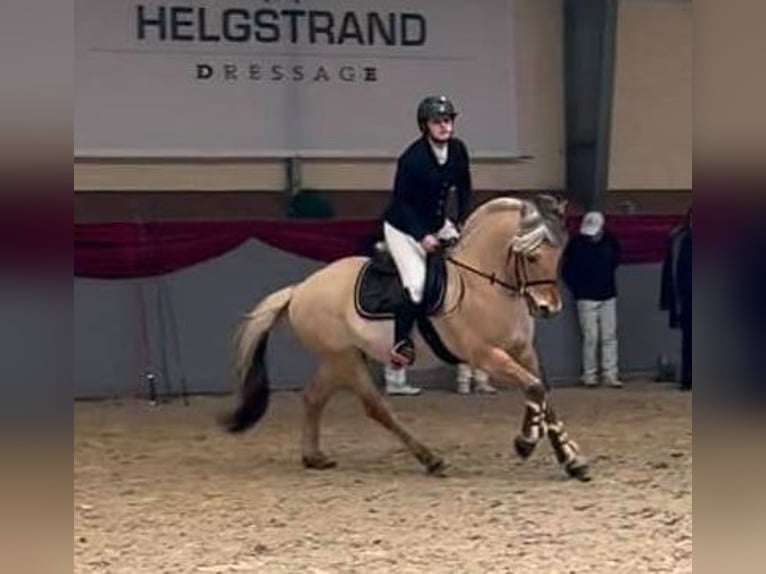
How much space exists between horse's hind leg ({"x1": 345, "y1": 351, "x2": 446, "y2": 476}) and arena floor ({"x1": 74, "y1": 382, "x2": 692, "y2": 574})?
0.10 meters

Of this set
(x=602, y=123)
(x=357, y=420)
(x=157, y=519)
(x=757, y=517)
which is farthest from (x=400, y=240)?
(x=602, y=123)

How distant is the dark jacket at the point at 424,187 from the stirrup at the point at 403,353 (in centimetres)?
44

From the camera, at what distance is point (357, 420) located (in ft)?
32.2

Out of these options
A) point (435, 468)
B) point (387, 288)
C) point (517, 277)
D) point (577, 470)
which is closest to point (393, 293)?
A: point (387, 288)

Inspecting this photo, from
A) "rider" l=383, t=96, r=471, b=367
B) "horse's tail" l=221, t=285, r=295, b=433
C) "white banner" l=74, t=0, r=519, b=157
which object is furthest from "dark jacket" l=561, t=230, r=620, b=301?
"rider" l=383, t=96, r=471, b=367

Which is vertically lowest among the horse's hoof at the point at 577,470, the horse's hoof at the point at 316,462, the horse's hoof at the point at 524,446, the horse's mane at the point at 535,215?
the horse's hoof at the point at 316,462

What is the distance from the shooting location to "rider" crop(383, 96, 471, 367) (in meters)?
6.60

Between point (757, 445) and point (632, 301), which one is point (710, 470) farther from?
point (632, 301)

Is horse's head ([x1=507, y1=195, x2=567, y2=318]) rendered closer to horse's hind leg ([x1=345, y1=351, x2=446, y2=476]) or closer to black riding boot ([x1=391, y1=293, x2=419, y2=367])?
black riding boot ([x1=391, y1=293, x2=419, y2=367])

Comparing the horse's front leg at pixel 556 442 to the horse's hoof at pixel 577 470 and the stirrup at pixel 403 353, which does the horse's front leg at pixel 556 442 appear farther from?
the stirrup at pixel 403 353

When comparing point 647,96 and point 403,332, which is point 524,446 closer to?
point 403,332

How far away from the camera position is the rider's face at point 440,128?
6566 mm

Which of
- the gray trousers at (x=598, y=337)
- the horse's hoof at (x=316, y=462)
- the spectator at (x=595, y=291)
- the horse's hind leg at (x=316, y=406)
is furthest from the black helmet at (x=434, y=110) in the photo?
the gray trousers at (x=598, y=337)

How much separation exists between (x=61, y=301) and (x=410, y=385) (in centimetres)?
1069
